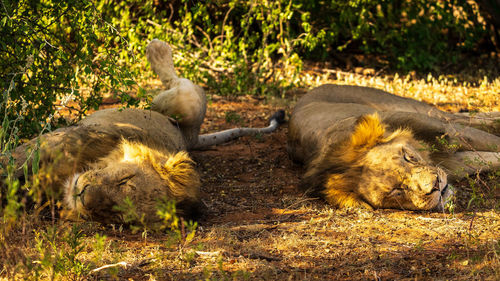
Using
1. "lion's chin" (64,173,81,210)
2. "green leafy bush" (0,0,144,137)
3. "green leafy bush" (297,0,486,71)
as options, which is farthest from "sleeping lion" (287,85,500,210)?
"green leafy bush" (297,0,486,71)

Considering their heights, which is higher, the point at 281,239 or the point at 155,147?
the point at 155,147

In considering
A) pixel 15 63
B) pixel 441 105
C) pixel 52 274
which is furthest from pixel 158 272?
pixel 441 105

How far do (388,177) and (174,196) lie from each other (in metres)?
1.46

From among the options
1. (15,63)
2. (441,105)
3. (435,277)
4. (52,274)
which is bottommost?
(441,105)

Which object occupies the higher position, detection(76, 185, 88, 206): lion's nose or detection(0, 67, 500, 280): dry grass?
detection(76, 185, 88, 206): lion's nose

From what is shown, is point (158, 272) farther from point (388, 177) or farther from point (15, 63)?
point (15, 63)

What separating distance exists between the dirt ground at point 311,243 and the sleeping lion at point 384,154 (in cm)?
14

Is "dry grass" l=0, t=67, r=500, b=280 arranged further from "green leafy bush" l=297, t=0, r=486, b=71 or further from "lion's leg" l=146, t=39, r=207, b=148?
"green leafy bush" l=297, t=0, r=486, b=71

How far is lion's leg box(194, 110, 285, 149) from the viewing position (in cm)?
612

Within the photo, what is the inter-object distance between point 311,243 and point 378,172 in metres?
0.98

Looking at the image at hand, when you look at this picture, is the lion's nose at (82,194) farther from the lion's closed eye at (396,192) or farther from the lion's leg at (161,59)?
the lion's leg at (161,59)

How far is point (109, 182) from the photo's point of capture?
131 inches

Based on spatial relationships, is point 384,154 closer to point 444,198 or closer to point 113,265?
point 444,198

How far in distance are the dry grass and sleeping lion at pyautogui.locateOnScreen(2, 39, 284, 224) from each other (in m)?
0.17
